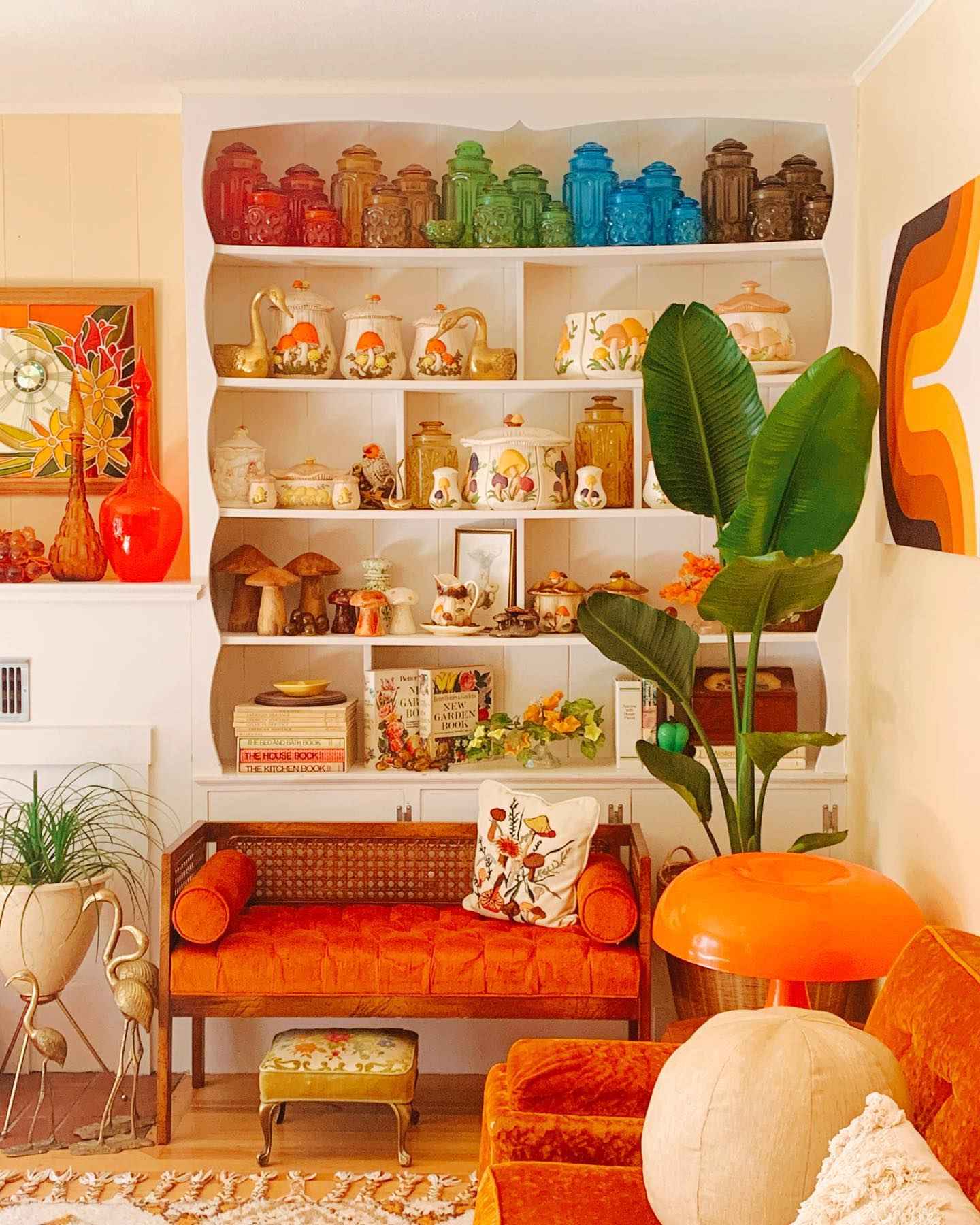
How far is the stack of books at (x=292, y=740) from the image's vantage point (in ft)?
11.9

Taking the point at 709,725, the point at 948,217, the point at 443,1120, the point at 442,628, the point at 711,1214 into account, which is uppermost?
the point at 948,217

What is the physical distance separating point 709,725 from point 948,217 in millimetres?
1548

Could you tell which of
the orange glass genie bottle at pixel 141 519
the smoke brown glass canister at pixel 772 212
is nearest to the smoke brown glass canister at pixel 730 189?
the smoke brown glass canister at pixel 772 212

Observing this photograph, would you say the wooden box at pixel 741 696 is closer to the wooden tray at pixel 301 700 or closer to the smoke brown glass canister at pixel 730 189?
the wooden tray at pixel 301 700

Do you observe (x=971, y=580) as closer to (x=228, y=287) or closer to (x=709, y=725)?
(x=709, y=725)

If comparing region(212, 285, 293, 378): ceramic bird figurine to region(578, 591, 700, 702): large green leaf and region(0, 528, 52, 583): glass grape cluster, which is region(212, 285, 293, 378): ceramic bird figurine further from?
region(578, 591, 700, 702): large green leaf

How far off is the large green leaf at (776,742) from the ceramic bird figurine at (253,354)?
5.57 feet

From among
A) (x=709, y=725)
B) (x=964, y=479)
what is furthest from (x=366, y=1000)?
(x=964, y=479)

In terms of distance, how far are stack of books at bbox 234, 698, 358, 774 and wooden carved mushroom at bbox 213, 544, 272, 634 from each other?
0.88 ft

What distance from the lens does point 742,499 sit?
2943mm

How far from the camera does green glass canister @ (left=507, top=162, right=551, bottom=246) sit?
142 inches

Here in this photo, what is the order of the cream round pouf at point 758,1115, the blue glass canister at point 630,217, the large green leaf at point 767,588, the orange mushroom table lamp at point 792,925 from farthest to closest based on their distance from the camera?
the blue glass canister at point 630,217 < the large green leaf at point 767,588 < the orange mushroom table lamp at point 792,925 < the cream round pouf at point 758,1115

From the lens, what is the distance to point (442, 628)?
364 cm

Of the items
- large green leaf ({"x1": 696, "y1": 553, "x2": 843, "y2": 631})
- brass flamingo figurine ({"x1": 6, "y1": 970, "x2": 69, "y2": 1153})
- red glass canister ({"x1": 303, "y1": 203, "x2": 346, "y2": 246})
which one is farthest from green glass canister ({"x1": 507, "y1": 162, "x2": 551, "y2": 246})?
brass flamingo figurine ({"x1": 6, "y1": 970, "x2": 69, "y2": 1153})
